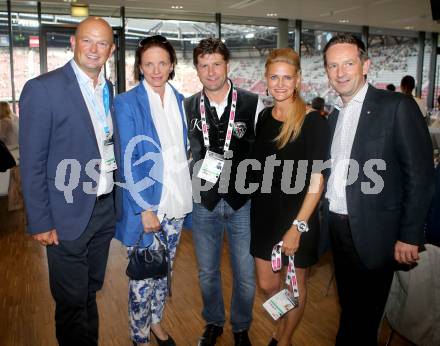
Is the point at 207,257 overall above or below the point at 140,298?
above

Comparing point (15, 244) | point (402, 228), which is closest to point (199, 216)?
point (402, 228)

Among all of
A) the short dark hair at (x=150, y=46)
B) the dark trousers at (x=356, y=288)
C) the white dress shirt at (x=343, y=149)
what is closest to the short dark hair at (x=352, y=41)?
the white dress shirt at (x=343, y=149)

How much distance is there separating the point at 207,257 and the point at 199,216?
0.26 meters

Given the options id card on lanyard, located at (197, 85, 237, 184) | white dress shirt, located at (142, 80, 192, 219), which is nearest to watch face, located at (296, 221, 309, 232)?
id card on lanyard, located at (197, 85, 237, 184)

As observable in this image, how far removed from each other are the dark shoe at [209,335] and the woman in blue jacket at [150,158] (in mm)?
392

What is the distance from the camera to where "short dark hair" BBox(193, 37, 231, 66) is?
2.31 meters

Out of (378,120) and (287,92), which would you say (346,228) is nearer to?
(378,120)

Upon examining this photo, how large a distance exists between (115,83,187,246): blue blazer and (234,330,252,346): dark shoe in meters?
0.88

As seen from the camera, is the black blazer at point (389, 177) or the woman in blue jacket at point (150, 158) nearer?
the black blazer at point (389, 177)

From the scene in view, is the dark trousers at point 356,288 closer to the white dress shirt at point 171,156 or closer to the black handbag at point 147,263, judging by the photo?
the white dress shirt at point 171,156

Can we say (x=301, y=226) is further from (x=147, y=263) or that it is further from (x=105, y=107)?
(x=105, y=107)

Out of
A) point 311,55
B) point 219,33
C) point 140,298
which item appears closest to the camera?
point 140,298

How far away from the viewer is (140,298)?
2457 millimetres

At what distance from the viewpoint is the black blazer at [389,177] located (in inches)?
70.5
